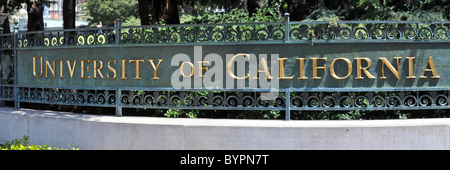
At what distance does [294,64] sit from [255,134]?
1020mm

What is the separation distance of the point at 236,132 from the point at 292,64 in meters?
1.11

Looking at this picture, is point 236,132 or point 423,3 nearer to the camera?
point 236,132

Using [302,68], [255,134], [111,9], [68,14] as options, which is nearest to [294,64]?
[302,68]

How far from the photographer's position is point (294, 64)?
642 cm

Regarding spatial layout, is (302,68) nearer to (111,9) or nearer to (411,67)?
(411,67)

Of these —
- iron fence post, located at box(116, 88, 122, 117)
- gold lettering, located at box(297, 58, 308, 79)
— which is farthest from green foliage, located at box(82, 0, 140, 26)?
gold lettering, located at box(297, 58, 308, 79)

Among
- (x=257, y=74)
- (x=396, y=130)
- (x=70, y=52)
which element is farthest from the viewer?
(x=70, y=52)

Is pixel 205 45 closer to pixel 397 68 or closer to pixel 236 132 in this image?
pixel 236 132

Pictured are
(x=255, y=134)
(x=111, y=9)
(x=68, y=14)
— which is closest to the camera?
(x=255, y=134)

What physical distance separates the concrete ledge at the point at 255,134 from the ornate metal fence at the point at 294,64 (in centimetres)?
27

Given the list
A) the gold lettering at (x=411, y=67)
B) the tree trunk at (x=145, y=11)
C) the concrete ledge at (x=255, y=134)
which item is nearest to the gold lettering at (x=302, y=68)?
the concrete ledge at (x=255, y=134)

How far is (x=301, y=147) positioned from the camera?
611 centimetres

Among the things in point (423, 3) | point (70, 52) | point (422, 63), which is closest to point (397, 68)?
point (422, 63)

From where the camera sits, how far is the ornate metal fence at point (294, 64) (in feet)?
20.8
